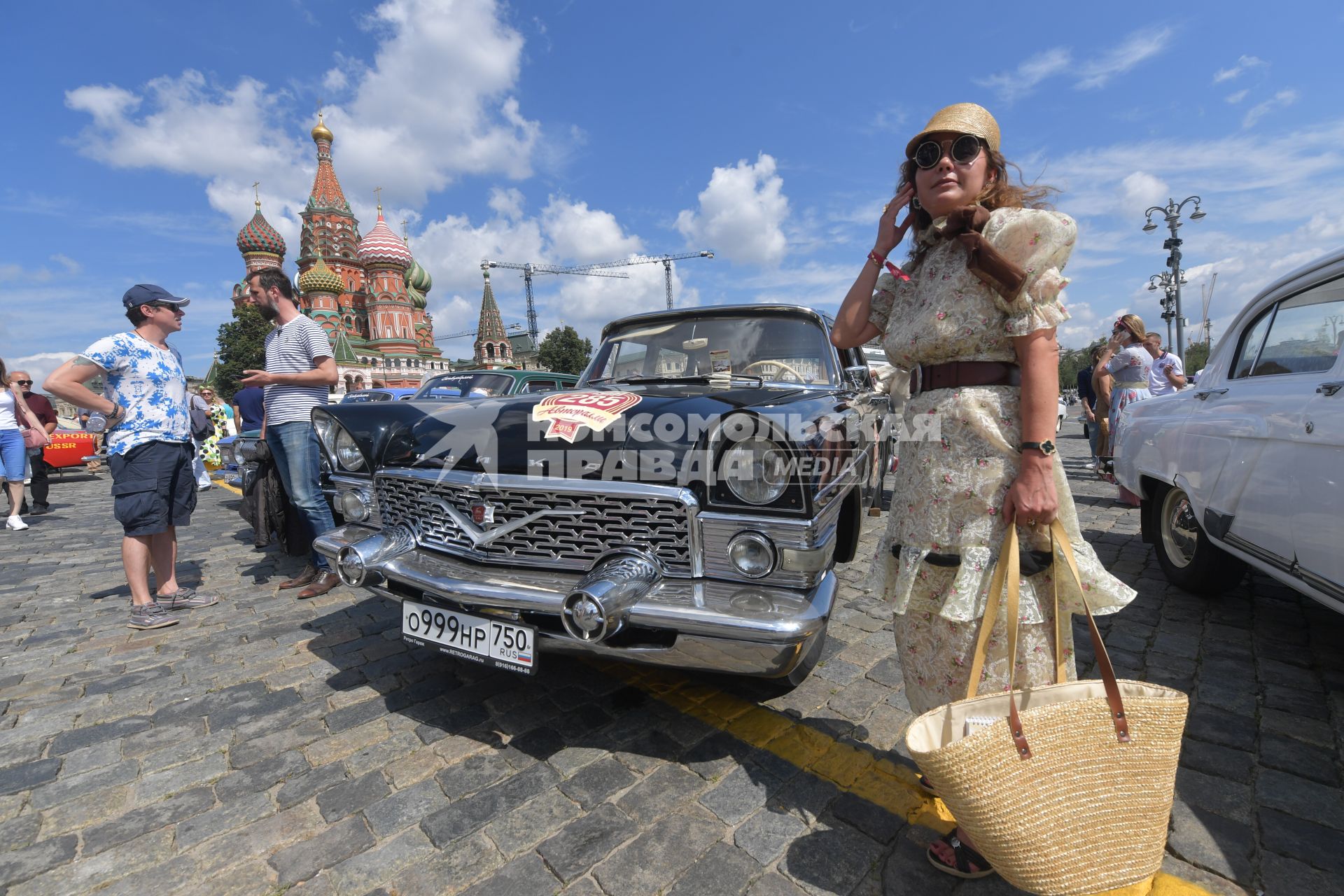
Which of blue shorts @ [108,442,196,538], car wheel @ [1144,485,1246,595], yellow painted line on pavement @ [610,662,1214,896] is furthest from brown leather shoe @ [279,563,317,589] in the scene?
car wheel @ [1144,485,1246,595]

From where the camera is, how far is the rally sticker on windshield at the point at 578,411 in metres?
2.15

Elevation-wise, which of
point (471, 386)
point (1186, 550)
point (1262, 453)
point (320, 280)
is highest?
point (320, 280)

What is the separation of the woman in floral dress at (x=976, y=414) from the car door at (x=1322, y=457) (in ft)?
3.91

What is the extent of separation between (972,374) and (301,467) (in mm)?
3804

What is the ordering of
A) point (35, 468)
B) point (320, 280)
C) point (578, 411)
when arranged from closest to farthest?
point (578, 411) < point (35, 468) < point (320, 280)

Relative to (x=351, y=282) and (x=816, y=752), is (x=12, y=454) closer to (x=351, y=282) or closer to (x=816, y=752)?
(x=816, y=752)

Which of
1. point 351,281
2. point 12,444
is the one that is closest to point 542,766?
point 12,444

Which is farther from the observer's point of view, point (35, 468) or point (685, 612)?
point (35, 468)

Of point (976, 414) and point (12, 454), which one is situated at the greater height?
point (976, 414)

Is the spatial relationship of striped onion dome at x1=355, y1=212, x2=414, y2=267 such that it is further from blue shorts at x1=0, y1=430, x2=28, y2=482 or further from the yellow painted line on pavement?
the yellow painted line on pavement

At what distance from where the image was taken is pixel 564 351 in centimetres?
5316

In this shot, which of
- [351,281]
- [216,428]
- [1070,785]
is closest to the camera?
[1070,785]

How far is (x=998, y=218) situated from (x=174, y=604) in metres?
4.58

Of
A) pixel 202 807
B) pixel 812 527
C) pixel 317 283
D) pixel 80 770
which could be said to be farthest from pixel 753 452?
pixel 317 283
